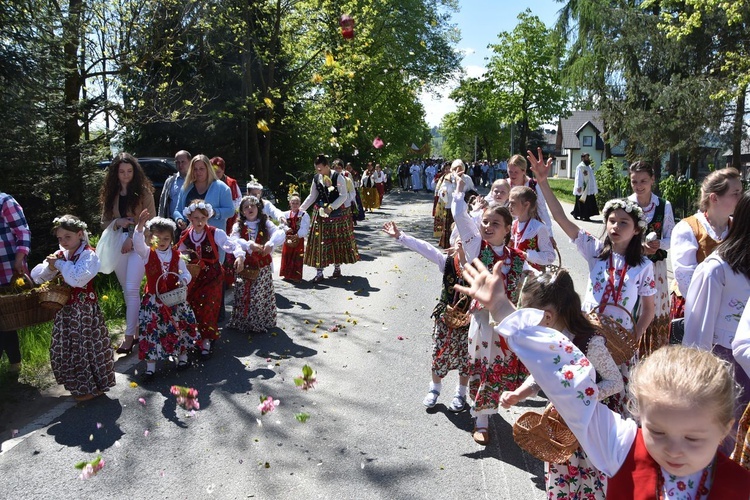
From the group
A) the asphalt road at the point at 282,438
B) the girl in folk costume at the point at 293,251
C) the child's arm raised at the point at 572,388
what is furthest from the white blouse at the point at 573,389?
the girl in folk costume at the point at 293,251

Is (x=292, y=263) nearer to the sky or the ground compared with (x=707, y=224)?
nearer to the ground

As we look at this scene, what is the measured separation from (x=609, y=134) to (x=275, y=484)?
29.0 metres

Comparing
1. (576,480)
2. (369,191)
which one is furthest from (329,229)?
(369,191)

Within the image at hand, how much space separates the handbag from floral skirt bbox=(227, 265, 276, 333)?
4.89 ft

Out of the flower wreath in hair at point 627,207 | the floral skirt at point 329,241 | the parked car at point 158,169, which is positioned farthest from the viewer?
the parked car at point 158,169

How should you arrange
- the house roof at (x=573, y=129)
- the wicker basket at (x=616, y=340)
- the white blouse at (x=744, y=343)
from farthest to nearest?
the house roof at (x=573, y=129) → the wicker basket at (x=616, y=340) → the white blouse at (x=744, y=343)

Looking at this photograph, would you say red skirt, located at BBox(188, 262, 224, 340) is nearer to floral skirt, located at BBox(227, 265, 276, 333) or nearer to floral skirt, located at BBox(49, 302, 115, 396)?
floral skirt, located at BBox(227, 265, 276, 333)

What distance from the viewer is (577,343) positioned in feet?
11.0

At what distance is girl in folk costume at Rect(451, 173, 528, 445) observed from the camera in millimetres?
4820

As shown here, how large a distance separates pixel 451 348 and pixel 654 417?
11.8ft

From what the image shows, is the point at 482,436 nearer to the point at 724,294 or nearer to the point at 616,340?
the point at 616,340

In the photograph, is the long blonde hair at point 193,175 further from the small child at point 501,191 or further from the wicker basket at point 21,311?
the small child at point 501,191

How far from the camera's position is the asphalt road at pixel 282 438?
4.28 metres

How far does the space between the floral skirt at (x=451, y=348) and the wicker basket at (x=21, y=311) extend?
11.0 ft
